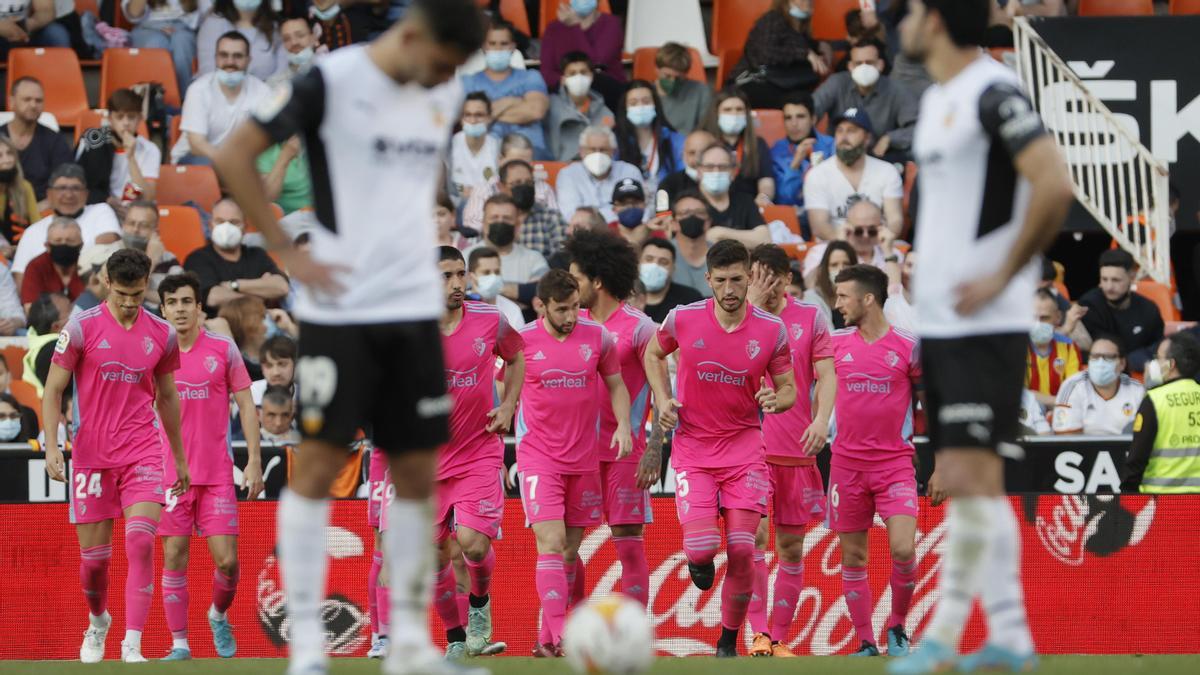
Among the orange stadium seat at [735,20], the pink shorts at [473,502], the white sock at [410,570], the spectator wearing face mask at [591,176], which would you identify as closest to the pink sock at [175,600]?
the pink shorts at [473,502]

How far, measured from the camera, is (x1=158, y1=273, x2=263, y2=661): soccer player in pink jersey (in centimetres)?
1150

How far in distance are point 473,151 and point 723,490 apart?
715 cm

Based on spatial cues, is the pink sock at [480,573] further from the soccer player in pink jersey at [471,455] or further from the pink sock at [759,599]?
the pink sock at [759,599]

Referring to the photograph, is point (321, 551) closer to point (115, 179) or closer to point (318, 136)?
point (318, 136)

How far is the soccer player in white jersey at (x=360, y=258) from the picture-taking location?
5.71 metres

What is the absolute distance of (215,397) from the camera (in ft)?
38.4

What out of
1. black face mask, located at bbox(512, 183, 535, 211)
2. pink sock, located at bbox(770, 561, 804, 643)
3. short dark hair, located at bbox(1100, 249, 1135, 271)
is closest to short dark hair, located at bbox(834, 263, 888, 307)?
pink sock, located at bbox(770, 561, 804, 643)

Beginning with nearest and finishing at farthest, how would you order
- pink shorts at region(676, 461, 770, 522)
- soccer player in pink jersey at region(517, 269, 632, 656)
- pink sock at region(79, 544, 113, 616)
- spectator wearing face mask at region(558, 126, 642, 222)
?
1. pink shorts at region(676, 461, 770, 522)
2. pink sock at region(79, 544, 113, 616)
3. soccer player in pink jersey at region(517, 269, 632, 656)
4. spectator wearing face mask at region(558, 126, 642, 222)

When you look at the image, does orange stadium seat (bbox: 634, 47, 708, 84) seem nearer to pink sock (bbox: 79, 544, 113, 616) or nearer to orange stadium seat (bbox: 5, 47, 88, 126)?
orange stadium seat (bbox: 5, 47, 88, 126)

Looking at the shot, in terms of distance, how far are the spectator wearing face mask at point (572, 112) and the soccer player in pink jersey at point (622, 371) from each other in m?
5.99

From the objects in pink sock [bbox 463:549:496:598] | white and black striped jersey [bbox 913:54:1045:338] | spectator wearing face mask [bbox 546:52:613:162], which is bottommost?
pink sock [bbox 463:549:496:598]

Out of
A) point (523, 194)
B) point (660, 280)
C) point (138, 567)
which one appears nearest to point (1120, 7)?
point (523, 194)

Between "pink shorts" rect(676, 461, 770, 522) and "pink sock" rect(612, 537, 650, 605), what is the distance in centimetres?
54

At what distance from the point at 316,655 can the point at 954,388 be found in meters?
2.40
